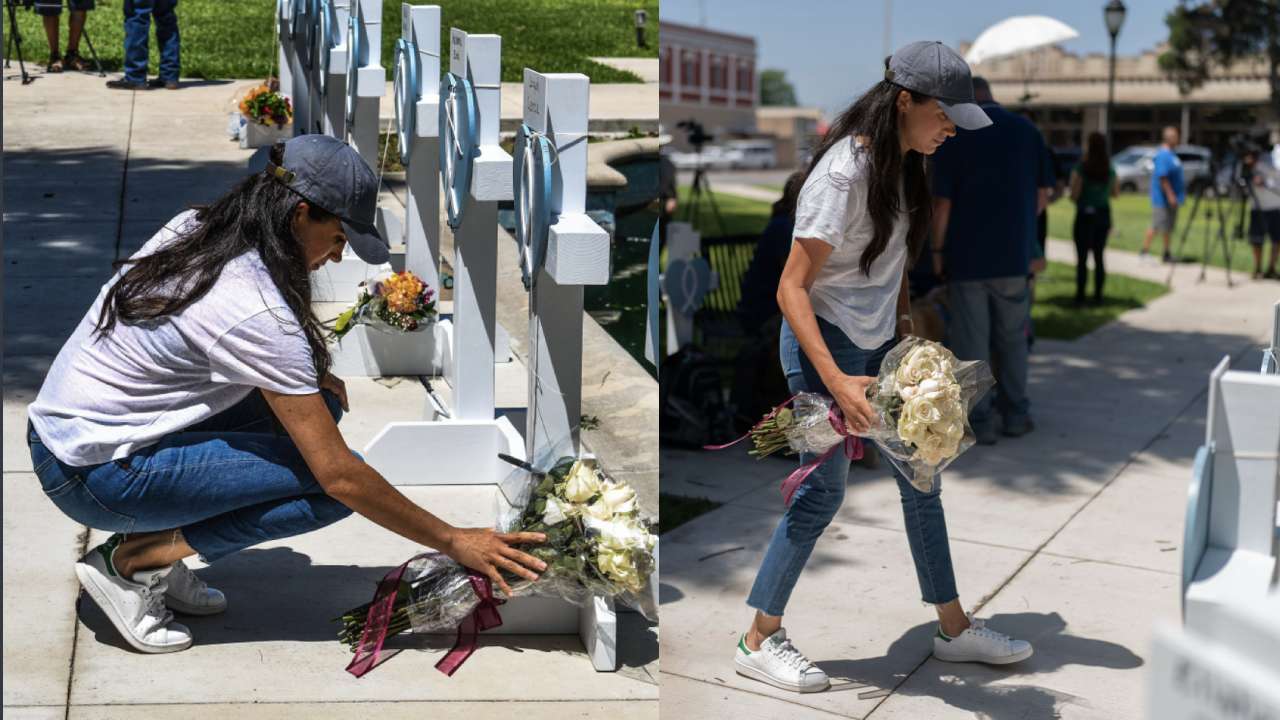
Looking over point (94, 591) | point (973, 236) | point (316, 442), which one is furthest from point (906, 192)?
point (973, 236)

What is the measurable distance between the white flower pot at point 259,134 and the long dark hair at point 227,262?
1.95 m

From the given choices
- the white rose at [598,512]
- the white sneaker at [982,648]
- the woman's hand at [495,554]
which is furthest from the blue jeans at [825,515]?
the woman's hand at [495,554]

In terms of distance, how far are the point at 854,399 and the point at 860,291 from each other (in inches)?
11.4

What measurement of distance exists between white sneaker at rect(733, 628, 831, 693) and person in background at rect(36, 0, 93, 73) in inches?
112

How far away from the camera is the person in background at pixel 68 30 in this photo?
4.35m

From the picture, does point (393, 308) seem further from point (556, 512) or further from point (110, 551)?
point (556, 512)

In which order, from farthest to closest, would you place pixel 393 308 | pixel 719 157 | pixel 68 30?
pixel 719 157, pixel 393 308, pixel 68 30

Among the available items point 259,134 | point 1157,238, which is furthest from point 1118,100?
point 259,134

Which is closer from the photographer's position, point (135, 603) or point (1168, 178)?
point (135, 603)

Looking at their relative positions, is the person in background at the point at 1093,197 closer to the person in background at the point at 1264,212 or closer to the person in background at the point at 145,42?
the person in background at the point at 1264,212

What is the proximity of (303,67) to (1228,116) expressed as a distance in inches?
1835

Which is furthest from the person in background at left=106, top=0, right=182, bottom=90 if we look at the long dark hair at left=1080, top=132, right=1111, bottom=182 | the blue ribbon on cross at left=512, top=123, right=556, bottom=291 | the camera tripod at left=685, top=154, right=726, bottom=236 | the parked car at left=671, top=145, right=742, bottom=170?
the parked car at left=671, top=145, right=742, bottom=170

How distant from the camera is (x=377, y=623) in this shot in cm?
318

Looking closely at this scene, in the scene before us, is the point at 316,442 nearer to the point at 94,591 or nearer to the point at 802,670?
the point at 94,591
